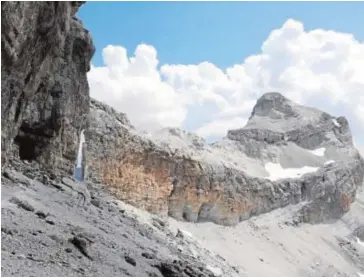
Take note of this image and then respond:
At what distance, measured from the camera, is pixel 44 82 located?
23.0 m

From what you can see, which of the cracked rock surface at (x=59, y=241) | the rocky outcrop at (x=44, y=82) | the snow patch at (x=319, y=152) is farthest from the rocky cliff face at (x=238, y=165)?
the cracked rock surface at (x=59, y=241)

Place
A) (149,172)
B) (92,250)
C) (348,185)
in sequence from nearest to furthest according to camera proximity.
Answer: (92,250) → (149,172) → (348,185)

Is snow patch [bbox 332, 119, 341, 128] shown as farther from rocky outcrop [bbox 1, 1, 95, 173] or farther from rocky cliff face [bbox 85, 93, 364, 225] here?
rocky outcrop [bbox 1, 1, 95, 173]

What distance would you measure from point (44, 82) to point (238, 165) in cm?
5603

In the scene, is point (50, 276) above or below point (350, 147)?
below

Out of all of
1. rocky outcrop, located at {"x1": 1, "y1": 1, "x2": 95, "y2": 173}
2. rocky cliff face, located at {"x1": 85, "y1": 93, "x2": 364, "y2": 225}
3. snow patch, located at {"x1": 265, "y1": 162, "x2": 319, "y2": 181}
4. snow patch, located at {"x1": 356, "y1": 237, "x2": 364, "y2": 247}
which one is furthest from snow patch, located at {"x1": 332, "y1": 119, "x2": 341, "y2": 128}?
rocky outcrop, located at {"x1": 1, "y1": 1, "x2": 95, "y2": 173}

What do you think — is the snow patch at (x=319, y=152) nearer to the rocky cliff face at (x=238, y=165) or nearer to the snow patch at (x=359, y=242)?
the rocky cliff face at (x=238, y=165)

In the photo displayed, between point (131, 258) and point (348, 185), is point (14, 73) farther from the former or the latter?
point (348, 185)

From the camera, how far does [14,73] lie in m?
14.4

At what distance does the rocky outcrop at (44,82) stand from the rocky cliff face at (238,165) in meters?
17.0

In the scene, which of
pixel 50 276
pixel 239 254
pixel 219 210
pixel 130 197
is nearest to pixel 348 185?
pixel 219 210

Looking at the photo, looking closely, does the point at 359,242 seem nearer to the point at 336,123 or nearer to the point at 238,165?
the point at 238,165

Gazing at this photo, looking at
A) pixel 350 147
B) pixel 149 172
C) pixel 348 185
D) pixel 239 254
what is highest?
pixel 350 147

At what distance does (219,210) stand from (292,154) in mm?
32763
